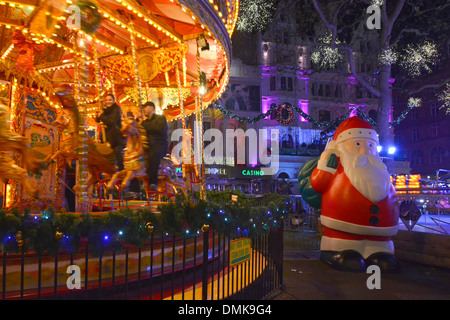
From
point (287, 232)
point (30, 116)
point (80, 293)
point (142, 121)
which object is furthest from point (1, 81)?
point (287, 232)

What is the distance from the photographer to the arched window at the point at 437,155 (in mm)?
48356

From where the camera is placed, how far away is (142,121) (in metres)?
7.65

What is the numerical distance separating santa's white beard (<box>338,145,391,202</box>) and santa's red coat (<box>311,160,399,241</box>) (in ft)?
0.36

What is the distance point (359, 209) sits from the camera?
8406 mm

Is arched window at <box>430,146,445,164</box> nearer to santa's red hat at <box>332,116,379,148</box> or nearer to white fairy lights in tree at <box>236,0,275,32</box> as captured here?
white fairy lights in tree at <box>236,0,275,32</box>

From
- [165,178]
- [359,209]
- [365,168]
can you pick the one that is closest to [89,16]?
[165,178]

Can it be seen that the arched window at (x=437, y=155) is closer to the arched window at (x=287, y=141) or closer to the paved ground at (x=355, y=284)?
the arched window at (x=287, y=141)

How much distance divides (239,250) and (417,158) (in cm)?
5405

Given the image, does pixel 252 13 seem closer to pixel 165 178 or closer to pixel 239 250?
pixel 165 178

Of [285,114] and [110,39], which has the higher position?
[285,114]

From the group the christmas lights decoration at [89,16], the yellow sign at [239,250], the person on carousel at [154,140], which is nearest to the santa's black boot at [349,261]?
the yellow sign at [239,250]

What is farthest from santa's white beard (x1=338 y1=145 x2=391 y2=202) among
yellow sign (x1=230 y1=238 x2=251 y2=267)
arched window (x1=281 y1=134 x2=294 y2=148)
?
arched window (x1=281 y1=134 x2=294 y2=148)

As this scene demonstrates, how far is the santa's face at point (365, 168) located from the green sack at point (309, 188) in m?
1.10

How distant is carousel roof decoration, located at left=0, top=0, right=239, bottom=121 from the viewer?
6.57 metres
